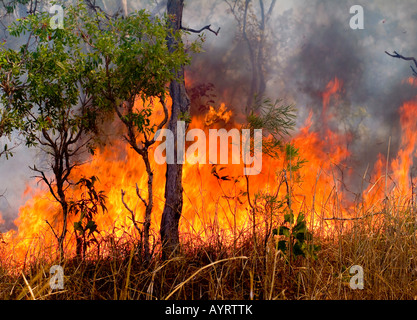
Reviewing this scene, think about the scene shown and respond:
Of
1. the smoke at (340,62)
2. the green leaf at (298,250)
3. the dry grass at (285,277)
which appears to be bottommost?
the dry grass at (285,277)

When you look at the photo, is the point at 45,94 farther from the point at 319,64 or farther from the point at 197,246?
the point at 319,64

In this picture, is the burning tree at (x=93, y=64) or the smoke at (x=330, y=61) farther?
the smoke at (x=330, y=61)

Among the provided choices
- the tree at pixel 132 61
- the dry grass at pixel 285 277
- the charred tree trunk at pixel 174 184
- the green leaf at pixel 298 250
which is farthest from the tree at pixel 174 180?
the green leaf at pixel 298 250

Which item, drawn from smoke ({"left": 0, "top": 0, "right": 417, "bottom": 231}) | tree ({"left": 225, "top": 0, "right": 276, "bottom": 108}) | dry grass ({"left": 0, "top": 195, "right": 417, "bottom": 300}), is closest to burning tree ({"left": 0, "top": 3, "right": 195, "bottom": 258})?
dry grass ({"left": 0, "top": 195, "right": 417, "bottom": 300})

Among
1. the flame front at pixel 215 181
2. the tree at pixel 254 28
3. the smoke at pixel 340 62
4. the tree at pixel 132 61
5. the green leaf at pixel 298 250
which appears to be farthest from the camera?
the tree at pixel 254 28

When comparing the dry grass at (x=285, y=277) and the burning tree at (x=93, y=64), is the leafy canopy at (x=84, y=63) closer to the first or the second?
the burning tree at (x=93, y=64)

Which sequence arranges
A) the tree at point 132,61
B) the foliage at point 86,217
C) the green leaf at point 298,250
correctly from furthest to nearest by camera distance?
the foliage at point 86,217
the tree at point 132,61
the green leaf at point 298,250

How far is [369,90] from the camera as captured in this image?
328 inches

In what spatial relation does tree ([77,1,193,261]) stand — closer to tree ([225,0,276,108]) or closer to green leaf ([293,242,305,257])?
green leaf ([293,242,305,257])

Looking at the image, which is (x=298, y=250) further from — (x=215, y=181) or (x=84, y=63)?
(x=215, y=181)

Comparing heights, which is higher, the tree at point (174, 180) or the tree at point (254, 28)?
the tree at point (254, 28)
